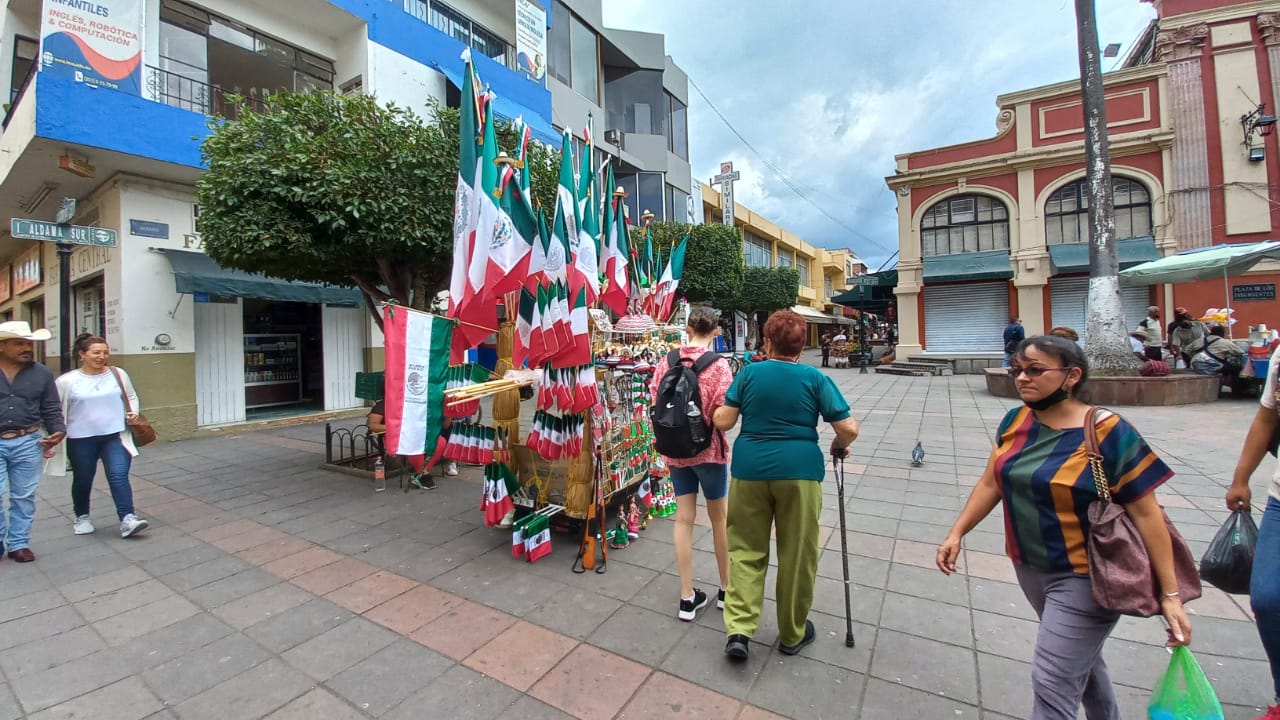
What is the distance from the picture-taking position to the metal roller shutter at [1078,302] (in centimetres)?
1625

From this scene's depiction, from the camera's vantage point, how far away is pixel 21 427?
3994 millimetres

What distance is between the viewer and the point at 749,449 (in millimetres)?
2531

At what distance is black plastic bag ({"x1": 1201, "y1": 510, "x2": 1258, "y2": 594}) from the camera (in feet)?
6.56

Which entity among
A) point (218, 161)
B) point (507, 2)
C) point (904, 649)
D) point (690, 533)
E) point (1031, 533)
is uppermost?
point (507, 2)

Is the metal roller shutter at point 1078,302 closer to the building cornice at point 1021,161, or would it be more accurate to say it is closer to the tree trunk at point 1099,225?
the building cornice at point 1021,161

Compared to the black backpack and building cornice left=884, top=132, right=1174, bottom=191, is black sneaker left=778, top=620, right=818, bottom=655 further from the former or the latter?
building cornice left=884, top=132, right=1174, bottom=191

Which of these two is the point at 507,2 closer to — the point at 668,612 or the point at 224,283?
the point at 224,283

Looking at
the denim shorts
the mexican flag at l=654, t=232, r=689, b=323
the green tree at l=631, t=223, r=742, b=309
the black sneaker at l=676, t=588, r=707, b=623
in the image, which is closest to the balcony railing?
the mexican flag at l=654, t=232, r=689, b=323

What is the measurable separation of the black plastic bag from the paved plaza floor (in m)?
0.63

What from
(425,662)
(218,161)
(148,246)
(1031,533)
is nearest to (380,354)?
(148,246)

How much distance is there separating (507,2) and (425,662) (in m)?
16.9

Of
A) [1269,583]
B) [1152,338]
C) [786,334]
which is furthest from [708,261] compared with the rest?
[1269,583]

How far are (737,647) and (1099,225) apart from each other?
11321 mm

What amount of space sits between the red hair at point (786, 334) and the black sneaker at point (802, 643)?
4.50ft
